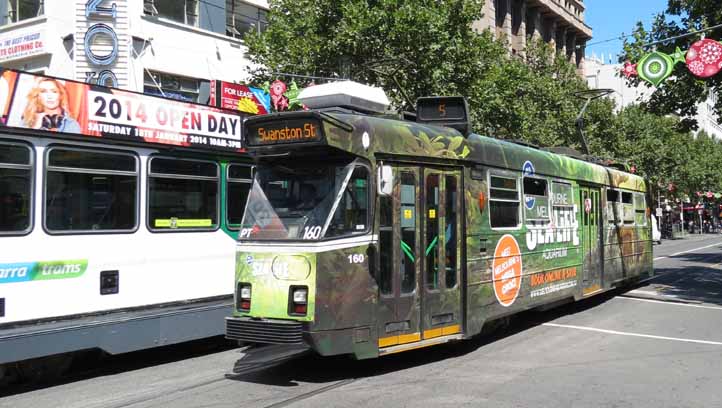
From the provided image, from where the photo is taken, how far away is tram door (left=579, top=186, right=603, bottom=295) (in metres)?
12.6

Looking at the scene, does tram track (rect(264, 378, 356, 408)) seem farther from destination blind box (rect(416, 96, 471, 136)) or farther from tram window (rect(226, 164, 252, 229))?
destination blind box (rect(416, 96, 471, 136))

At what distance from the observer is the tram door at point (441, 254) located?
7.97 m

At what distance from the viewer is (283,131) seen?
735 centimetres

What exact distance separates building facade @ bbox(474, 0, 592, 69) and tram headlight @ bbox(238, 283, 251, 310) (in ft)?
123

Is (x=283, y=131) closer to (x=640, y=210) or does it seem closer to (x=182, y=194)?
(x=182, y=194)

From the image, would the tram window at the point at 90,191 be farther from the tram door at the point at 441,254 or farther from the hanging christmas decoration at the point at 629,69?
the hanging christmas decoration at the point at 629,69

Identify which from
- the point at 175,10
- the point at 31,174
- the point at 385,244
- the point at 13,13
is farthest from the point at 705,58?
the point at 13,13

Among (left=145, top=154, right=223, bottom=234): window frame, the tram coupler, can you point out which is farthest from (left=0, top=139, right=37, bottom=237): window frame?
the tram coupler

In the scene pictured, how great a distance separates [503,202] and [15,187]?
21.3 ft

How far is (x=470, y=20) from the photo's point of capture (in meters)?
19.7

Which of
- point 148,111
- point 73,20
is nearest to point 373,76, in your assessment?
point 73,20

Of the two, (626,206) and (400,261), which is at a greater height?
(626,206)

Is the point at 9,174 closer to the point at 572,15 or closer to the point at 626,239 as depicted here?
the point at 626,239

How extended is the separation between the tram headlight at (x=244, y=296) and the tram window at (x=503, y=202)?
380cm
